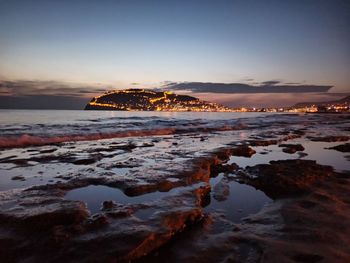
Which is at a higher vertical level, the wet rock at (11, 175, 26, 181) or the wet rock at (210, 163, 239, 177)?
the wet rock at (210, 163, 239, 177)

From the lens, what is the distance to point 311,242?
3504 mm

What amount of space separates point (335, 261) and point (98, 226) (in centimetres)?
298

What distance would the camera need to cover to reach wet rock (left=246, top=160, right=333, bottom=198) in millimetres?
5758

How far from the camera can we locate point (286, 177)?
6375 millimetres

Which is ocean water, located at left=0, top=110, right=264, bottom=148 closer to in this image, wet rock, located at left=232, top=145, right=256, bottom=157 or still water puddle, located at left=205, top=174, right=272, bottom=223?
wet rock, located at left=232, top=145, right=256, bottom=157

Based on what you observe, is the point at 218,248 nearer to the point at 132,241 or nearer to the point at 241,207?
the point at 132,241

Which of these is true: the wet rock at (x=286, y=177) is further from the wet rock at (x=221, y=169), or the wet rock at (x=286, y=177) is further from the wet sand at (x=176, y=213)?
the wet rock at (x=221, y=169)

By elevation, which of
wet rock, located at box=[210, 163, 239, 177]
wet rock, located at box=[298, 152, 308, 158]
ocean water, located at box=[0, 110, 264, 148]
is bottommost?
ocean water, located at box=[0, 110, 264, 148]

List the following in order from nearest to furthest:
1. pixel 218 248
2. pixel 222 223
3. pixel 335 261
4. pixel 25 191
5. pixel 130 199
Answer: pixel 335 261 < pixel 218 248 < pixel 222 223 < pixel 130 199 < pixel 25 191

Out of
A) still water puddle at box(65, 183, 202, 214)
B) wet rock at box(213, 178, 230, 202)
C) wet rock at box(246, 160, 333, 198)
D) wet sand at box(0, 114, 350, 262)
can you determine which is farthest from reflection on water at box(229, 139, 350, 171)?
still water puddle at box(65, 183, 202, 214)

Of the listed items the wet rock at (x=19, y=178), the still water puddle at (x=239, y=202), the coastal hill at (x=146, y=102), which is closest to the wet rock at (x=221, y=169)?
the still water puddle at (x=239, y=202)

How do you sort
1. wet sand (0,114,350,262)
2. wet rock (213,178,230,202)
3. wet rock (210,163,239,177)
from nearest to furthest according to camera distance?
1. wet sand (0,114,350,262)
2. wet rock (213,178,230,202)
3. wet rock (210,163,239,177)

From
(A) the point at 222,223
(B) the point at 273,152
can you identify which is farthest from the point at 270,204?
(B) the point at 273,152

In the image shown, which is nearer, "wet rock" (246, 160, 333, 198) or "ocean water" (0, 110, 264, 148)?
"wet rock" (246, 160, 333, 198)
